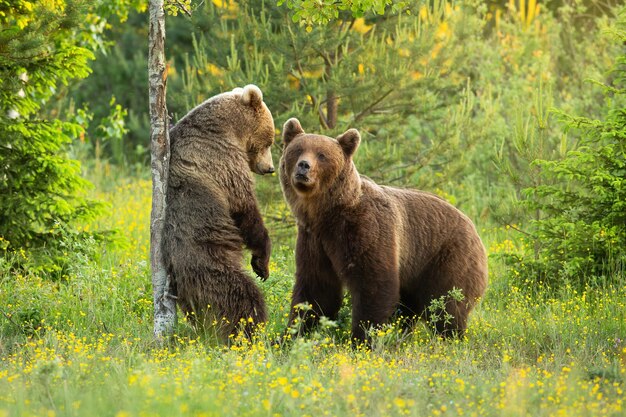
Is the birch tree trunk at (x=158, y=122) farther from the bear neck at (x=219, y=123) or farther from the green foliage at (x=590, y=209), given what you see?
the green foliage at (x=590, y=209)

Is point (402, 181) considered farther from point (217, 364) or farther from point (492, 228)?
point (217, 364)

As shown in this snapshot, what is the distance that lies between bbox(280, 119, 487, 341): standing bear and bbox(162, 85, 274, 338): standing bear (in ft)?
1.16

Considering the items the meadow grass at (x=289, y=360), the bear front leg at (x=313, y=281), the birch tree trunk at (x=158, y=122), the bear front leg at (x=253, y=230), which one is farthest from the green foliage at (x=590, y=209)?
the birch tree trunk at (x=158, y=122)

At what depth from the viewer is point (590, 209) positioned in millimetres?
8102

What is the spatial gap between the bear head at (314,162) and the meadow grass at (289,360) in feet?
3.68

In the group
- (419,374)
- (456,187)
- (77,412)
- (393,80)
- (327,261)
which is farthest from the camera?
(456,187)

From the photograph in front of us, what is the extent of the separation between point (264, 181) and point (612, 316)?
15.1 ft

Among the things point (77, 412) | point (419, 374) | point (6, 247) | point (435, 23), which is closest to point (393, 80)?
point (435, 23)

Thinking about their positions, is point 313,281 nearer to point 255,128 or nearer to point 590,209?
point 255,128

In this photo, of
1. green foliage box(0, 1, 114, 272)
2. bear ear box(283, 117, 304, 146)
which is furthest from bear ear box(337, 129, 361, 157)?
green foliage box(0, 1, 114, 272)

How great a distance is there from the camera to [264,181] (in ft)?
34.0

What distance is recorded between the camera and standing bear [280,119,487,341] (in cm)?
645

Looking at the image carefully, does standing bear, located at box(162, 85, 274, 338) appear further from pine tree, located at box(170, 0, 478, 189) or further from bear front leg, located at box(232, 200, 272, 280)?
pine tree, located at box(170, 0, 478, 189)

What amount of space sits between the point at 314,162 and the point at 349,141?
1.33ft
